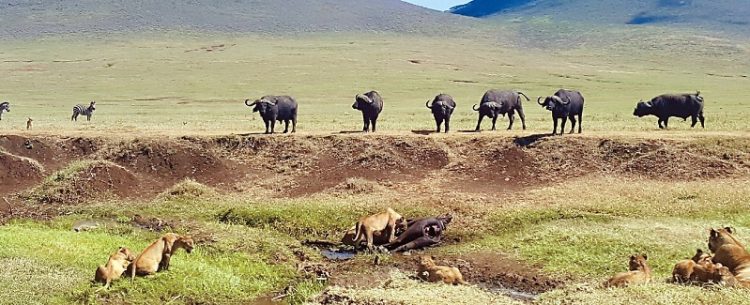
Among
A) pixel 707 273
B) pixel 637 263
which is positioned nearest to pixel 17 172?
pixel 637 263

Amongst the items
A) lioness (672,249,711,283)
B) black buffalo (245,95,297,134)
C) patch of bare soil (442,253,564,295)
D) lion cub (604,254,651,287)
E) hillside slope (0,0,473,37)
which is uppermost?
hillside slope (0,0,473,37)

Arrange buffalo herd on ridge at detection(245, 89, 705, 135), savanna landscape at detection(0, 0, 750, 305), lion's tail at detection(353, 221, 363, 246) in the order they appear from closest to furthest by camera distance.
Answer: savanna landscape at detection(0, 0, 750, 305), lion's tail at detection(353, 221, 363, 246), buffalo herd on ridge at detection(245, 89, 705, 135)

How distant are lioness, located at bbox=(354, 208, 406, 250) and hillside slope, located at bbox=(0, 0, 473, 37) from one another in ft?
391

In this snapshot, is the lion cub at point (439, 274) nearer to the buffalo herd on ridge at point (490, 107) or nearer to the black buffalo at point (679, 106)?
the buffalo herd on ridge at point (490, 107)

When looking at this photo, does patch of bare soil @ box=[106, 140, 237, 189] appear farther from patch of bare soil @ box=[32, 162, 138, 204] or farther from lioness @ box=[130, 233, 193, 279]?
lioness @ box=[130, 233, 193, 279]

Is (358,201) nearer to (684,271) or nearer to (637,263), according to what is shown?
(637,263)

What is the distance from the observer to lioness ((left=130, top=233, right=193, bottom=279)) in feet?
43.6

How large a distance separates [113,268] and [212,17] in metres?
135

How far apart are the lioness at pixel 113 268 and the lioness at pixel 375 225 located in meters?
4.95

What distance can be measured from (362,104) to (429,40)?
100.0 meters

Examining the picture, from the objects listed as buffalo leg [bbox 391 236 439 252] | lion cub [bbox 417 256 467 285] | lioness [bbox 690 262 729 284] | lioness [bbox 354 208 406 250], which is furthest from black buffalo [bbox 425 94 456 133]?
lioness [bbox 690 262 729 284]

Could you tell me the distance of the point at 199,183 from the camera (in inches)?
914

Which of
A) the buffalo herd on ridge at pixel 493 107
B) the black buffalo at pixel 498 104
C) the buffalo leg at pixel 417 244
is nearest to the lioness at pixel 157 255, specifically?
the buffalo leg at pixel 417 244

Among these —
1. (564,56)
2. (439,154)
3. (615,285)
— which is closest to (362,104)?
(439,154)
